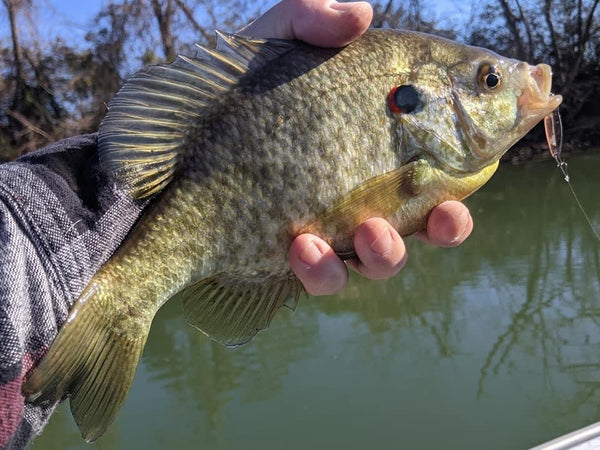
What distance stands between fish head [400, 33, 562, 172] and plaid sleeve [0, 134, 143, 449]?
1.00m

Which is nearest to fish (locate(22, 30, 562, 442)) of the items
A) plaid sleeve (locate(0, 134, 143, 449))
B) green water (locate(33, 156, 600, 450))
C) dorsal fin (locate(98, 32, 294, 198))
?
dorsal fin (locate(98, 32, 294, 198))

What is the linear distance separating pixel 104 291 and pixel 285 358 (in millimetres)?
4923

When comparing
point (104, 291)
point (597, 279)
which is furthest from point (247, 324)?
point (597, 279)

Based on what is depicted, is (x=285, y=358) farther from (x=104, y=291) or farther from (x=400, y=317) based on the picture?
(x=104, y=291)

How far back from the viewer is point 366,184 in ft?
5.67

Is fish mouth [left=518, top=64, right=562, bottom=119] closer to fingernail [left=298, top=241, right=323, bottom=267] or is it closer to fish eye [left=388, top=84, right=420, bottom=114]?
fish eye [left=388, top=84, right=420, bottom=114]

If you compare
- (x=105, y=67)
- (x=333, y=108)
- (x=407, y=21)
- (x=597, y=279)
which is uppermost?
(x=407, y=21)

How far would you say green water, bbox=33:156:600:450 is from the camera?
16.1 feet

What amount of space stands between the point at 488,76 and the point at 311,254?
0.87 meters

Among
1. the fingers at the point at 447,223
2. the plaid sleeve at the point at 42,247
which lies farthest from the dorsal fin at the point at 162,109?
the fingers at the point at 447,223

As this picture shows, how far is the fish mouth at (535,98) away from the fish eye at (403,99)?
409mm

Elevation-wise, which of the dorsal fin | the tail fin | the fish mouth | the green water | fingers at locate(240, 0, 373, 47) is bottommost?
the green water

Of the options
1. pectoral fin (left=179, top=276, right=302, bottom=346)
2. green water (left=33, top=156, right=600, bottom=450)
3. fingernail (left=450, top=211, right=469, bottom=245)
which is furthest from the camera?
green water (left=33, top=156, right=600, bottom=450)

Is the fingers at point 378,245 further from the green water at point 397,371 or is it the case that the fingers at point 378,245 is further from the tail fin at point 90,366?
the green water at point 397,371
